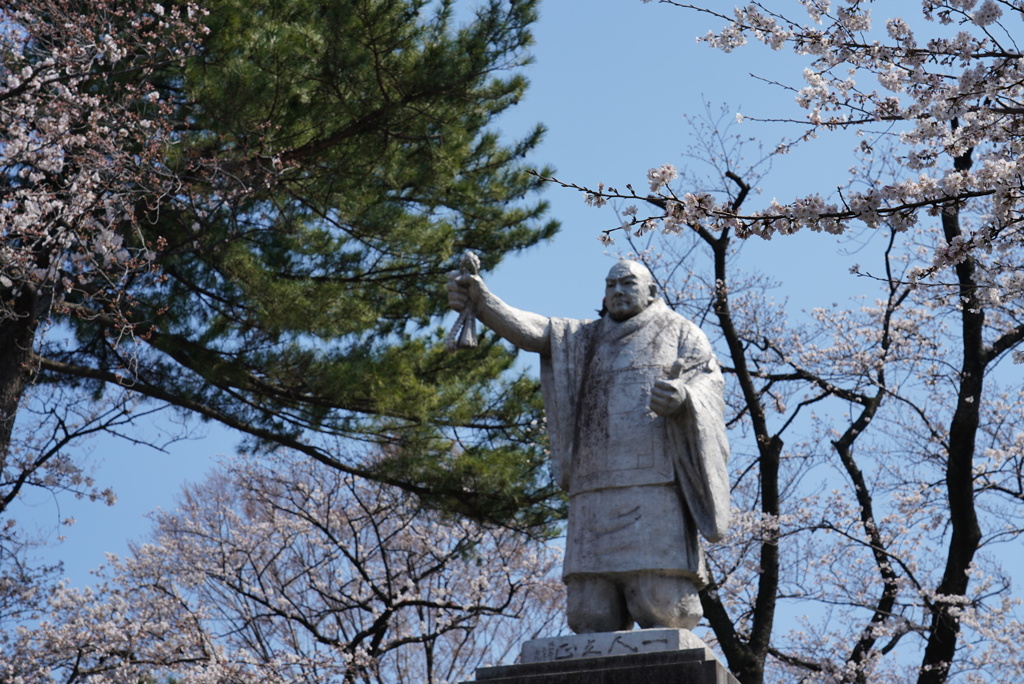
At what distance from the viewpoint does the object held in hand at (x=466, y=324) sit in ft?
18.0

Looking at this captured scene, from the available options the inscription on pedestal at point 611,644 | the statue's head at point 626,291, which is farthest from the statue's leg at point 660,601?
the statue's head at point 626,291

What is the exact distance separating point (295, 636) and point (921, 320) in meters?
7.43

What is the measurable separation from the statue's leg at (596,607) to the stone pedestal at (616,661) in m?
0.16

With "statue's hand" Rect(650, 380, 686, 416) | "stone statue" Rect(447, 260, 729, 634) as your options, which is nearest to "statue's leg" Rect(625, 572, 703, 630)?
"stone statue" Rect(447, 260, 729, 634)

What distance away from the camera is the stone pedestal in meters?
4.54

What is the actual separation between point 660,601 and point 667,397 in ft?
2.74

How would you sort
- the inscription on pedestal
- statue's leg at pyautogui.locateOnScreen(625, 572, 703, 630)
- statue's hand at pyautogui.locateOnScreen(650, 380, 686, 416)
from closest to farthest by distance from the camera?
the inscription on pedestal < statue's leg at pyautogui.locateOnScreen(625, 572, 703, 630) < statue's hand at pyautogui.locateOnScreen(650, 380, 686, 416)

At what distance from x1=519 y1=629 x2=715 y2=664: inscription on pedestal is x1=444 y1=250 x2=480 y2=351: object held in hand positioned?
1365 mm

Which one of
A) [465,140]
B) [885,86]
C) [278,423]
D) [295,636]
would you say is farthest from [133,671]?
[885,86]

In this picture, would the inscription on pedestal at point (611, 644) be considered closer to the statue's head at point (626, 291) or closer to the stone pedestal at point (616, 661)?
the stone pedestal at point (616, 661)

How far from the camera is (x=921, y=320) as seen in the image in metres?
12.0

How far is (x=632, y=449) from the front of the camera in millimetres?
5199

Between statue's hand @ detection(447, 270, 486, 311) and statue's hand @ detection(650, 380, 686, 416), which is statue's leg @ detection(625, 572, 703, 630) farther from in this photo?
statue's hand @ detection(447, 270, 486, 311)

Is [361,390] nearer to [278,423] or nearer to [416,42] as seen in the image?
[278,423]
